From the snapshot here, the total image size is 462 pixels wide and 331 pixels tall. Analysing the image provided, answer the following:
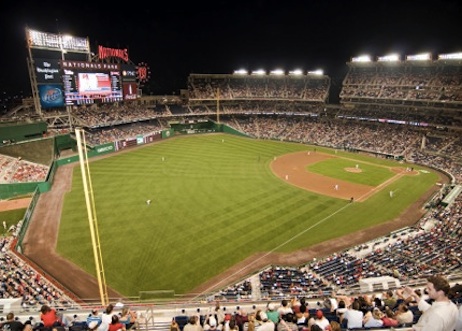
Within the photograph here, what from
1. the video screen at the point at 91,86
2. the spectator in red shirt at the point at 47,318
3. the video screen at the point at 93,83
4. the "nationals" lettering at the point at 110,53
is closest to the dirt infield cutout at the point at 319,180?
the spectator in red shirt at the point at 47,318

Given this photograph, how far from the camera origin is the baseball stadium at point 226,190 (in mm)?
18047

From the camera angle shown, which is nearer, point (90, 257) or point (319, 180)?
point (90, 257)

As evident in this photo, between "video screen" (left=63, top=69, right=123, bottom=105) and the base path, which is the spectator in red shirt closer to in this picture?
the base path

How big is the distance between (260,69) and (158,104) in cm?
2782

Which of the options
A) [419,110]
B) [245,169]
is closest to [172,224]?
[245,169]

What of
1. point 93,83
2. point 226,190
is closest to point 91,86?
point 93,83

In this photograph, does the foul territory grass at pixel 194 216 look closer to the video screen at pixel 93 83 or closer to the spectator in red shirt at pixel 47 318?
the spectator in red shirt at pixel 47 318

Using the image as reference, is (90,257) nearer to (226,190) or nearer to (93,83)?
(226,190)

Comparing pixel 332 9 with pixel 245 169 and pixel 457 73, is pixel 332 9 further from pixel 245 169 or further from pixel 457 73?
pixel 245 169

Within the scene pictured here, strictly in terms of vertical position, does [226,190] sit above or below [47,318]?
below

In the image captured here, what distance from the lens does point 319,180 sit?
39.7 meters

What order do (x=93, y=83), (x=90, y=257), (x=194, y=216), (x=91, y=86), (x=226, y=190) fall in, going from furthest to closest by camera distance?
(x=93, y=83) < (x=91, y=86) < (x=226, y=190) < (x=194, y=216) < (x=90, y=257)

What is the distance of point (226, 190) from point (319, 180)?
12.5 m

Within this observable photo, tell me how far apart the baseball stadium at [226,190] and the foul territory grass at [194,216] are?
0.53 feet
